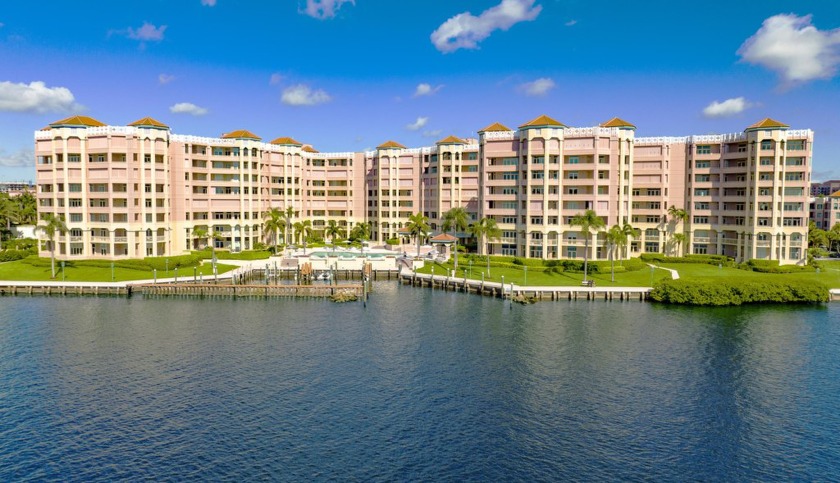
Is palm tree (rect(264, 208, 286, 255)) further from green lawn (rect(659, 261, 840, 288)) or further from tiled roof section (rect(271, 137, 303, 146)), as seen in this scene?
green lawn (rect(659, 261, 840, 288))

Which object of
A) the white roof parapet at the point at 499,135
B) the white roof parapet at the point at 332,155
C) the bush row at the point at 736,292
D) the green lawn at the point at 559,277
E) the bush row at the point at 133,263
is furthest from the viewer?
the white roof parapet at the point at 332,155

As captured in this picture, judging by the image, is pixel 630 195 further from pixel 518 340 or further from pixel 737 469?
pixel 737 469

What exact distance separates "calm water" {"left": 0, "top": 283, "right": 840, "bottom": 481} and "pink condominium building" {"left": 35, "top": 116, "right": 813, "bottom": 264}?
4334 cm

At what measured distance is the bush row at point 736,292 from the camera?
95.1m

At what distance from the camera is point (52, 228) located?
115375mm

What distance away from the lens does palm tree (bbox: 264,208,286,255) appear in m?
149

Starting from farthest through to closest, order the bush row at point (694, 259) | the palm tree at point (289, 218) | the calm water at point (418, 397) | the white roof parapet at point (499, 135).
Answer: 1. the palm tree at point (289, 218)
2. the white roof parapet at point (499, 135)
3. the bush row at point (694, 259)
4. the calm water at point (418, 397)

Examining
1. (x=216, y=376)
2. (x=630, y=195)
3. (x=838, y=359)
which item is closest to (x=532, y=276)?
(x=630, y=195)

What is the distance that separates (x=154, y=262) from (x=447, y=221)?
66.4 m

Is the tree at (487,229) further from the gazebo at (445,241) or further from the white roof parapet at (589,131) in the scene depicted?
the white roof parapet at (589,131)

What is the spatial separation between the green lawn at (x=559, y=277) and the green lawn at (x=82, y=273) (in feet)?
160

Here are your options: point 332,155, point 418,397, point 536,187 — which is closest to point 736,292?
point 536,187

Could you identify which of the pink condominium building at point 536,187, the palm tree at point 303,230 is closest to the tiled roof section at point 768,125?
the pink condominium building at point 536,187

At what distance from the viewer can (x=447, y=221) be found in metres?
147
